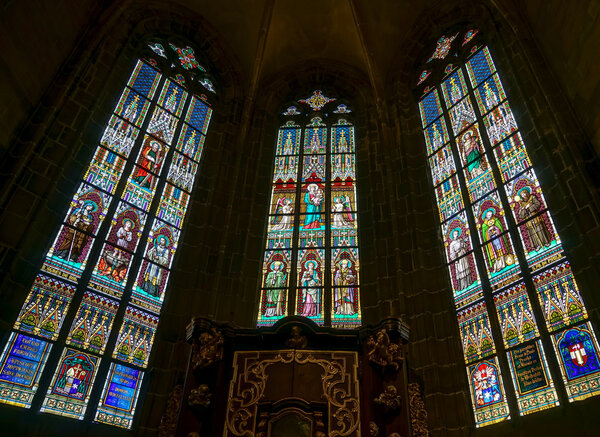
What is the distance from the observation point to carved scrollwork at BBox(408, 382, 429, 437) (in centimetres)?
586

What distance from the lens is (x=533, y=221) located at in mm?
7863

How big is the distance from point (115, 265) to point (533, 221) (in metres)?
6.81

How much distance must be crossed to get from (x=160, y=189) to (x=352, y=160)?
4.27m

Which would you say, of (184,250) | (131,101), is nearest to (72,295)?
(184,250)

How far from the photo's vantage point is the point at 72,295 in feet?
25.8

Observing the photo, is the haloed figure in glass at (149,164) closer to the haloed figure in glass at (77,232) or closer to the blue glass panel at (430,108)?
the haloed figure in glass at (77,232)

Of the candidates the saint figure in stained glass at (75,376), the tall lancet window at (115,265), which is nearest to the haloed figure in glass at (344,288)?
the tall lancet window at (115,265)

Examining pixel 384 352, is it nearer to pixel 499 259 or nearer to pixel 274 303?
pixel 499 259

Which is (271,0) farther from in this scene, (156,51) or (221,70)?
(156,51)

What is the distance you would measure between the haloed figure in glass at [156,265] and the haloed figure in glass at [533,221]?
6175mm

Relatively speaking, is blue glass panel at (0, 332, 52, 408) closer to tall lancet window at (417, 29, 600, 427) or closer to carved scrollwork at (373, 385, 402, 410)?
carved scrollwork at (373, 385, 402, 410)

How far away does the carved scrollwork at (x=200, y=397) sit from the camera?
586 centimetres

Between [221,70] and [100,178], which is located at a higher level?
[221,70]

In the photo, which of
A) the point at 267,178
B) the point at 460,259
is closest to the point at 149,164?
the point at 267,178
